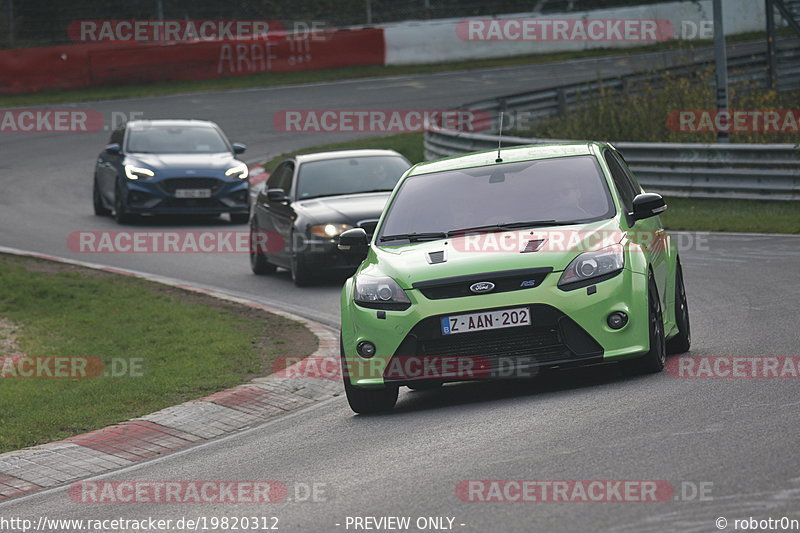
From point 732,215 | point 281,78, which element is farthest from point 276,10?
point 732,215

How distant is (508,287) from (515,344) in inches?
13.6

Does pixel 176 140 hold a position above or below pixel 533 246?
below

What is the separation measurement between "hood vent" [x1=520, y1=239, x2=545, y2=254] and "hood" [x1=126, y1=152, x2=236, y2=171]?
14789mm

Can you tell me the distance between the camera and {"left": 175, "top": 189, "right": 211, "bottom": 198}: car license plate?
907 inches

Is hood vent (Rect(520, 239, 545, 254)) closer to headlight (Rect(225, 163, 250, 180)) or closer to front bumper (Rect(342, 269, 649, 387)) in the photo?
front bumper (Rect(342, 269, 649, 387))

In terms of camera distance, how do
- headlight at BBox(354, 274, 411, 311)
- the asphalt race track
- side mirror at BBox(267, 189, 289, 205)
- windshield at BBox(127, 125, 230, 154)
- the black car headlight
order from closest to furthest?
1. the asphalt race track
2. headlight at BBox(354, 274, 411, 311)
3. the black car headlight
4. side mirror at BBox(267, 189, 289, 205)
5. windshield at BBox(127, 125, 230, 154)

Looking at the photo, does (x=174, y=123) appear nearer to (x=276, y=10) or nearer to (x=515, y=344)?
(x=515, y=344)

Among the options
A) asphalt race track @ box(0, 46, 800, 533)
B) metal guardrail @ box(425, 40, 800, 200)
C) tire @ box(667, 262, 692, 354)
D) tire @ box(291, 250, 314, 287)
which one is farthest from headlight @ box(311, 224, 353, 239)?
tire @ box(667, 262, 692, 354)

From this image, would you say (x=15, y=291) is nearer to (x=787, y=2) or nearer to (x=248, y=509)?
(x=248, y=509)

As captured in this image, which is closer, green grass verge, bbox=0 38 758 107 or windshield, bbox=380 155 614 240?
windshield, bbox=380 155 614 240

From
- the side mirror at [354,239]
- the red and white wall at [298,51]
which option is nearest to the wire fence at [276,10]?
the red and white wall at [298,51]

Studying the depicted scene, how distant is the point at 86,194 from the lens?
27.9 meters

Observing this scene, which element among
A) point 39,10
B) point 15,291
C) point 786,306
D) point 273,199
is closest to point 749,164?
point 273,199

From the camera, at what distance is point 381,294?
8.91m
